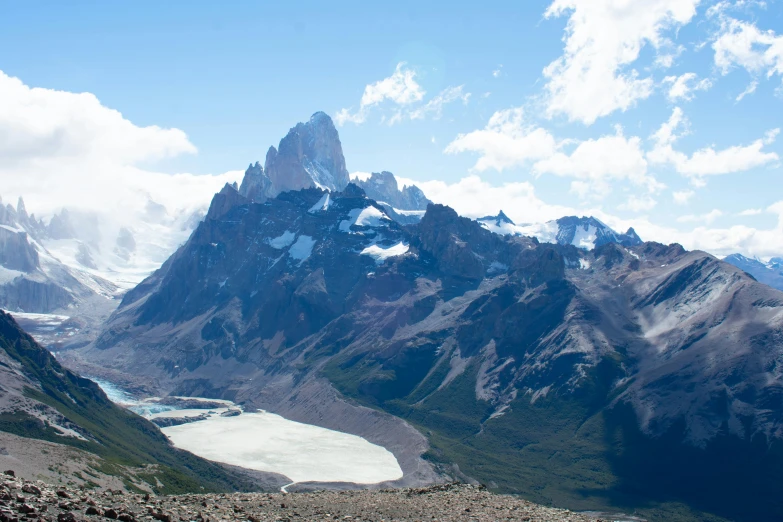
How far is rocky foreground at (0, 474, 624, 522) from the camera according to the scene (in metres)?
54.9

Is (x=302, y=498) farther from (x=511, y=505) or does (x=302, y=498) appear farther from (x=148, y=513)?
(x=148, y=513)

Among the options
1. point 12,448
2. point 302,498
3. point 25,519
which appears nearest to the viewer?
point 25,519

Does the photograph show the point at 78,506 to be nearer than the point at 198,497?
Yes

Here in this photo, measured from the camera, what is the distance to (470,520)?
82.1 metres

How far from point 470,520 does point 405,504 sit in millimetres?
13603

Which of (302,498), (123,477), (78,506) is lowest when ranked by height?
(123,477)

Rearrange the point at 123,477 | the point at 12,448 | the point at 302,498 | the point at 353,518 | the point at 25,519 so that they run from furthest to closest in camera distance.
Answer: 1. the point at 123,477
2. the point at 12,448
3. the point at 302,498
4. the point at 353,518
5. the point at 25,519

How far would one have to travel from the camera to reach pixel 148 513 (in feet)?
201

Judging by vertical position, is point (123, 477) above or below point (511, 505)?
below

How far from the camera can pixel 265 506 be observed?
282ft

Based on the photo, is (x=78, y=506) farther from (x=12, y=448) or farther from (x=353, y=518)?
(x=12, y=448)

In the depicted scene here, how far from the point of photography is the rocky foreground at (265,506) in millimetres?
54875

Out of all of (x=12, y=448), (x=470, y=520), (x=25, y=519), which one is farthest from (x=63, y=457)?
(x=25, y=519)

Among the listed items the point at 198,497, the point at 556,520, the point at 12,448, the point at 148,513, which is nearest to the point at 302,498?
the point at 198,497
